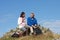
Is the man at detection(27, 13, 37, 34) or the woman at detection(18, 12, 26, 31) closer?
the man at detection(27, 13, 37, 34)

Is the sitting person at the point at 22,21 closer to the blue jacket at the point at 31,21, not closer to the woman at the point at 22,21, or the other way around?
the woman at the point at 22,21

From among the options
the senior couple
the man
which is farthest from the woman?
the man

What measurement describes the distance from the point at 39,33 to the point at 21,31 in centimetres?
144

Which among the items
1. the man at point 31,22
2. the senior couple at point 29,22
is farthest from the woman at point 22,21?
the man at point 31,22

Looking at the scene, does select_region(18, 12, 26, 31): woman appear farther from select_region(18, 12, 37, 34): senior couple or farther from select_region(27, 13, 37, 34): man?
select_region(27, 13, 37, 34): man

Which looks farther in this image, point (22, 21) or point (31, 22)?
point (22, 21)

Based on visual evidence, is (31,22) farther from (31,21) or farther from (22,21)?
(22,21)

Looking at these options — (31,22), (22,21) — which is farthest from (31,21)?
(22,21)

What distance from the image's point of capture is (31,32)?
62.8ft

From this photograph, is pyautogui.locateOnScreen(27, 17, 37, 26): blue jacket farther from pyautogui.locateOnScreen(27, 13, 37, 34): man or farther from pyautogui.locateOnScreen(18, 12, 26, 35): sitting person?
pyautogui.locateOnScreen(18, 12, 26, 35): sitting person

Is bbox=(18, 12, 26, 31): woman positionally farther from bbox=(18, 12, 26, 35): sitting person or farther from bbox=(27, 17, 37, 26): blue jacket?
bbox=(27, 17, 37, 26): blue jacket

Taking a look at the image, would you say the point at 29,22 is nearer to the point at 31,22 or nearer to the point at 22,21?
the point at 31,22

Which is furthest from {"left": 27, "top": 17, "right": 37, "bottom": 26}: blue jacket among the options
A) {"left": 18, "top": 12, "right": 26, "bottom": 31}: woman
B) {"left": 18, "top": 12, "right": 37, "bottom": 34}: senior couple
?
{"left": 18, "top": 12, "right": 26, "bottom": 31}: woman

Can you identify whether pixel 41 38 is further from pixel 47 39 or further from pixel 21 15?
pixel 21 15
